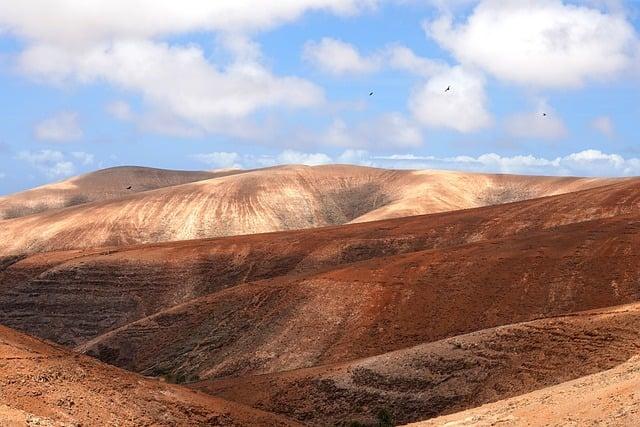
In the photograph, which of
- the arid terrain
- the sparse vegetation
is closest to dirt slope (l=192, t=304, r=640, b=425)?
the arid terrain

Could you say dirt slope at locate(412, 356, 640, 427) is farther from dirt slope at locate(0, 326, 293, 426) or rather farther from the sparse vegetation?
dirt slope at locate(0, 326, 293, 426)

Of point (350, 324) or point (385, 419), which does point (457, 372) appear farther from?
point (350, 324)

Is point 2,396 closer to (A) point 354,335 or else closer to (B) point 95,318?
(A) point 354,335

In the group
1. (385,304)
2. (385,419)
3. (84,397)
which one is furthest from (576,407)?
(385,304)

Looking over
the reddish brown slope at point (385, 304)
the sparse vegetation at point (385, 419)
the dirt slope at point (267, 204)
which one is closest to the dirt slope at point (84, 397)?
the sparse vegetation at point (385, 419)

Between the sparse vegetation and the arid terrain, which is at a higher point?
the arid terrain

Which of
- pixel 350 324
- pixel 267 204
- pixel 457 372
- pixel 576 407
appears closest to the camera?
pixel 576 407
